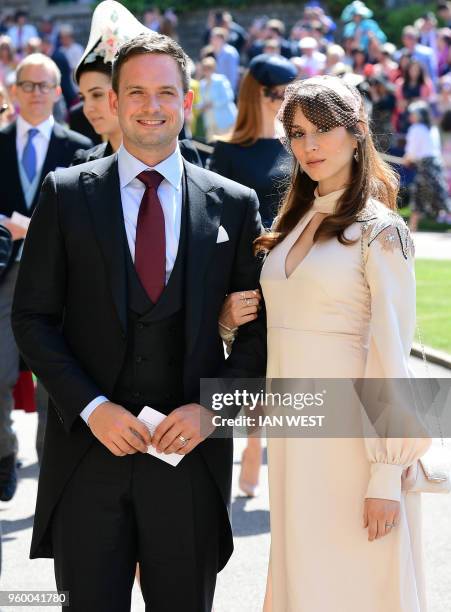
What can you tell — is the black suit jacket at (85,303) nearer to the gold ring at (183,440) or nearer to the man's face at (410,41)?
the gold ring at (183,440)

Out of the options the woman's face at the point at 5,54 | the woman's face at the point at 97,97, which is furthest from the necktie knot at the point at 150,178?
the woman's face at the point at 5,54

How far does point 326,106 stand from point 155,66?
0.57 metres

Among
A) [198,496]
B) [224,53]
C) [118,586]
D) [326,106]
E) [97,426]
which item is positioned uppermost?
[224,53]

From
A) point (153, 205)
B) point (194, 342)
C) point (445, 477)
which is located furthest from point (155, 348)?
point (445, 477)

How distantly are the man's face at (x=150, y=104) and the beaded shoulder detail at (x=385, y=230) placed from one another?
0.68 metres

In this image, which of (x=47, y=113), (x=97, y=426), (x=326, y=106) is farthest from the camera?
(x=47, y=113)

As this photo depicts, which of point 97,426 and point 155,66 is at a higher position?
point 155,66

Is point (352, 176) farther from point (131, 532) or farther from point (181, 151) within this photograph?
point (181, 151)

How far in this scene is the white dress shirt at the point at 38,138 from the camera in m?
6.82

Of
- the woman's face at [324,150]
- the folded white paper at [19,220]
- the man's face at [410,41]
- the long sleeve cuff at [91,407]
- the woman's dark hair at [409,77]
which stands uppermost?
the man's face at [410,41]

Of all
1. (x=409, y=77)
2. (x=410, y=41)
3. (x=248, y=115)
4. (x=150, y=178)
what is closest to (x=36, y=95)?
(x=248, y=115)

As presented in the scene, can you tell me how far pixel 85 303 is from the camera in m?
3.67

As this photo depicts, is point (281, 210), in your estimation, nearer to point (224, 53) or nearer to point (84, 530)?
point (84, 530)

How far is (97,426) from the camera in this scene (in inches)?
140
